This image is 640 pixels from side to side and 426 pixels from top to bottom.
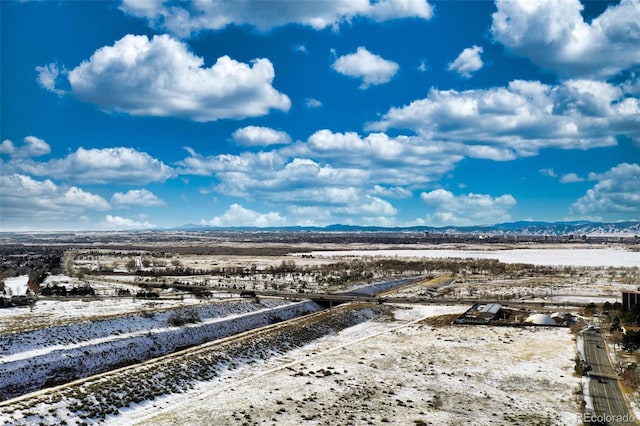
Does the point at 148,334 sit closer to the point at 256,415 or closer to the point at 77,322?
the point at 77,322

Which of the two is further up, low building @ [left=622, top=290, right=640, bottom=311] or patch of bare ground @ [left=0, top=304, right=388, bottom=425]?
low building @ [left=622, top=290, right=640, bottom=311]

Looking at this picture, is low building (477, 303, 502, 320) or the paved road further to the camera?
low building (477, 303, 502, 320)

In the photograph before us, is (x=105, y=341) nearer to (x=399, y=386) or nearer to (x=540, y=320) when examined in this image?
(x=399, y=386)

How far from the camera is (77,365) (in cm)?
4694

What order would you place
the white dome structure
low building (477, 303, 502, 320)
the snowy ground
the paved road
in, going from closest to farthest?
1. the snowy ground
2. the paved road
3. the white dome structure
4. low building (477, 303, 502, 320)

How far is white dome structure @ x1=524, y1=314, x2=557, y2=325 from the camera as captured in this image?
67.8 metres

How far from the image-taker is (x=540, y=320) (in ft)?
224

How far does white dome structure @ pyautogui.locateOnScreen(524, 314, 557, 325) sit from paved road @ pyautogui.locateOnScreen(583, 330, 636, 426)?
365 inches

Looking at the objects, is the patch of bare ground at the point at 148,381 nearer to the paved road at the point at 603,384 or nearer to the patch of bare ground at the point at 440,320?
the patch of bare ground at the point at 440,320

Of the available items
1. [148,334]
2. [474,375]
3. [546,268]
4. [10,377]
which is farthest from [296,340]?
[546,268]

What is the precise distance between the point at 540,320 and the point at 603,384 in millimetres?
26799

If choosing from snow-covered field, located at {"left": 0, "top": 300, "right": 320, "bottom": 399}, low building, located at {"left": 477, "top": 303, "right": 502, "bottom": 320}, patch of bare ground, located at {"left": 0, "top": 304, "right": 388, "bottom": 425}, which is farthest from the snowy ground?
snow-covered field, located at {"left": 0, "top": 300, "right": 320, "bottom": 399}

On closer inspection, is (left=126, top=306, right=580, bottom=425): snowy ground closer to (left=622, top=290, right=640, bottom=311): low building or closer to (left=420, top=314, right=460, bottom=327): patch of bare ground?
(left=420, top=314, right=460, bottom=327): patch of bare ground

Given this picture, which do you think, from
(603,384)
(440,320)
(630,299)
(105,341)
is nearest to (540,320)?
(440,320)
